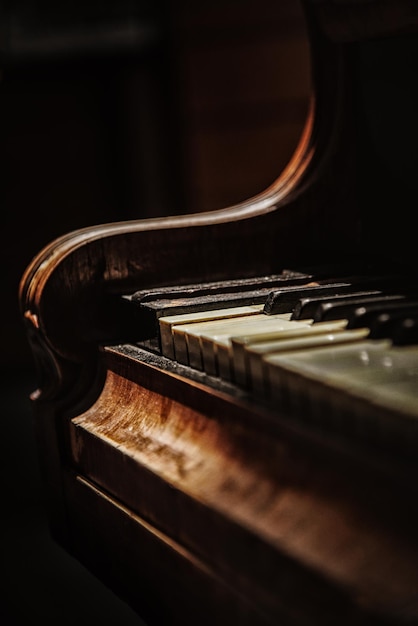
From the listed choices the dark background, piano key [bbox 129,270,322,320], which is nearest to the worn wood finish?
piano key [bbox 129,270,322,320]

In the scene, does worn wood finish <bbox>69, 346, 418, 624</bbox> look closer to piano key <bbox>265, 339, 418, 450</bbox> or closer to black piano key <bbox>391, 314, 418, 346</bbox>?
piano key <bbox>265, 339, 418, 450</bbox>

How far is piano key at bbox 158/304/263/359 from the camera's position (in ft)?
4.62

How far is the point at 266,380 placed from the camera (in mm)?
1132

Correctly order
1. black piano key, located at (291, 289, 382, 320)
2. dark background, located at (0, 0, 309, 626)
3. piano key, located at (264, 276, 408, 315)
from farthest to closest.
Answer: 1. dark background, located at (0, 0, 309, 626)
2. piano key, located at (264, 276, 408, 315)
3. black piano key, located at (291, 289, 382, 320)

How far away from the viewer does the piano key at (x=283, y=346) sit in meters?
1.14

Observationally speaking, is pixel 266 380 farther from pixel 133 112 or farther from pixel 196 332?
pixel 133 112

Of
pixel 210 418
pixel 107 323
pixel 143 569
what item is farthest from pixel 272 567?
pixel 107 323

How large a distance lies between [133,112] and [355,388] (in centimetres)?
402

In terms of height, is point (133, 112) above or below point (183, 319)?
above

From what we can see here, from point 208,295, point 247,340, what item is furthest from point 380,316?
point 208,295

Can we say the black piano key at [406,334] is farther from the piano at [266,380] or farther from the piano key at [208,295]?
the piano key at [208,295]

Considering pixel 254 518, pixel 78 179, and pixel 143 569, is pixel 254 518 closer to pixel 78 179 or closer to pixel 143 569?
pixel 143 569

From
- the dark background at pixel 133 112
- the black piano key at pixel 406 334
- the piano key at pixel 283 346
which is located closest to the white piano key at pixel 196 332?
the piano key at pixel 283 346

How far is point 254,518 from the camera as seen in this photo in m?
1.03
